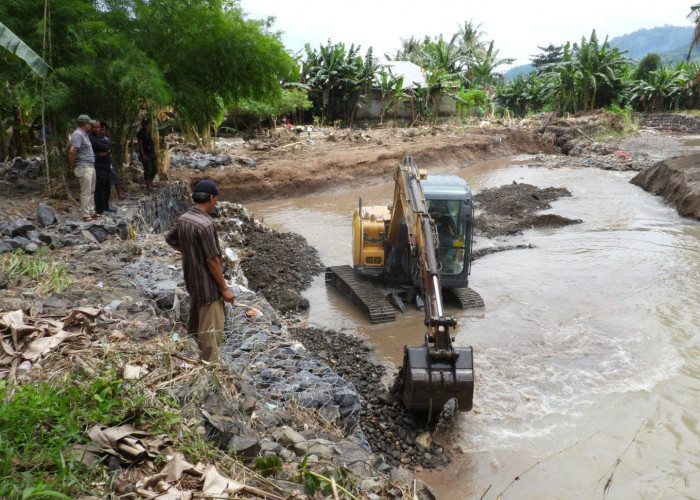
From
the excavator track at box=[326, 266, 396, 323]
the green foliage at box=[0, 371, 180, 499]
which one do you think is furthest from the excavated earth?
the green foliage at box=[0, 371, 180, 499]

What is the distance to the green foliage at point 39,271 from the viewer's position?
222 inches

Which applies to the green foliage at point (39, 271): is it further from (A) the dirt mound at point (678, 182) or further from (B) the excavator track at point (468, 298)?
(A) the dirt mound at point (678, 182)

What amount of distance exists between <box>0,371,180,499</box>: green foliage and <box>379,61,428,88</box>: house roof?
3089 centimetres

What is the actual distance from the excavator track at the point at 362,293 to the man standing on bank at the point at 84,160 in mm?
4229

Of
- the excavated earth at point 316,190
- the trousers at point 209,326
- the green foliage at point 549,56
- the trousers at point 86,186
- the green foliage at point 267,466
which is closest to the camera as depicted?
the green foliage at point 267,466

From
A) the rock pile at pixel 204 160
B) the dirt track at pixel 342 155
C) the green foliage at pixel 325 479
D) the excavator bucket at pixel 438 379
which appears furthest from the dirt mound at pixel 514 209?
the green foliage at pixel 325 479

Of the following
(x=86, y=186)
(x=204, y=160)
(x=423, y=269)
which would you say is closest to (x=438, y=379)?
(x=423, y=269)

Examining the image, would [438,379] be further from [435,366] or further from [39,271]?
[39,271]

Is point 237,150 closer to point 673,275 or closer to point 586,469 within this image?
point 673,275

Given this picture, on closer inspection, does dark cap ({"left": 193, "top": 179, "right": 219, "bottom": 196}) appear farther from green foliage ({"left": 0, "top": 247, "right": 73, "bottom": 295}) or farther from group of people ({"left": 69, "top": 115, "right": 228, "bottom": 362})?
green foliage ({"left": 0, "top": 247, "right": 73, "bottom": 295})

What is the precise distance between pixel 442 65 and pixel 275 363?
3568 centimetres

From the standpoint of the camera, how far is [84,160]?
8.94m

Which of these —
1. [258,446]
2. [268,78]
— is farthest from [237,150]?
[258,446]

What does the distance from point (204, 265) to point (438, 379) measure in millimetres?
2382
